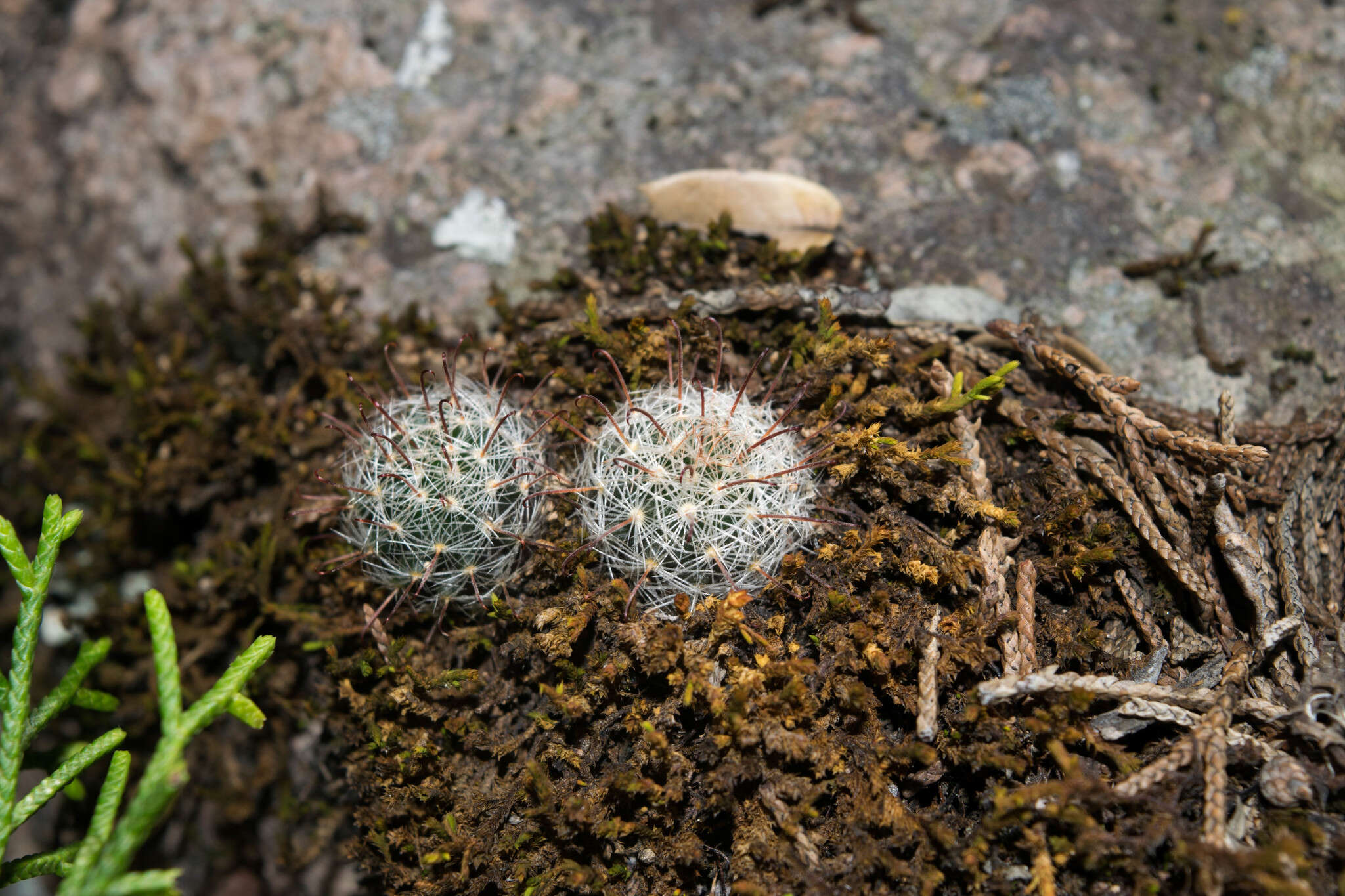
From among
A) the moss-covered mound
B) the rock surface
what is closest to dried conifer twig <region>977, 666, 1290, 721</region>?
the moss-covered mound

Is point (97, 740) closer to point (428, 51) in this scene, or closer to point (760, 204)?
point (760, 204)

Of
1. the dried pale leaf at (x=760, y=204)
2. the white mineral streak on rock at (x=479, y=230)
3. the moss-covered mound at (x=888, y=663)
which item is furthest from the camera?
the white mineral streak on rock at (x=479, y=230)

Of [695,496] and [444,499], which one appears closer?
[695,496]

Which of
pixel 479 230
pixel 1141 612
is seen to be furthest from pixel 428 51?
pixel 1141 612

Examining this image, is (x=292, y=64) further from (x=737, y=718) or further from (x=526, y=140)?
(x=737, y=718)

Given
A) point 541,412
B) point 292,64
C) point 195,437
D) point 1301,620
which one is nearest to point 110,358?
point 195,437

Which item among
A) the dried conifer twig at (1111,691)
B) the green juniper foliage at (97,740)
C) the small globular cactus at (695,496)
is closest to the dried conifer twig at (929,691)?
the dried conifer twig at (1111,691)

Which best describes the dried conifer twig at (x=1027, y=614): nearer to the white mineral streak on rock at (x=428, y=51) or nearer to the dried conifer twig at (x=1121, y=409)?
the dried conifer twig at (x=1121, y=409)
